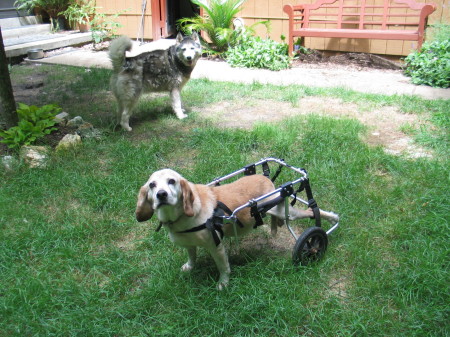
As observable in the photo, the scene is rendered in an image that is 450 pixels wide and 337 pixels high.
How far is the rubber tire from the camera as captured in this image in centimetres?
294

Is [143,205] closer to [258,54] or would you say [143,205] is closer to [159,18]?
[258,54]

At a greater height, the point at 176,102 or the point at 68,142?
the point at 176,102

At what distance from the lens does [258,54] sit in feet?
31.6

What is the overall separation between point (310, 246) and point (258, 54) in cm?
736

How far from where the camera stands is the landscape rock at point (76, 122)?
19.3ft

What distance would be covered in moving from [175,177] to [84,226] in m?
1.57

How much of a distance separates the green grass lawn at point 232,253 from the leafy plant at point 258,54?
14.5 ft

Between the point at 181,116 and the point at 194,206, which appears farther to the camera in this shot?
the point at 181,116

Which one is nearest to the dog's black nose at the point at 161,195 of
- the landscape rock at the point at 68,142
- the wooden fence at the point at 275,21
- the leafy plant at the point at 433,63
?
the landscape rock at the point at 68,142

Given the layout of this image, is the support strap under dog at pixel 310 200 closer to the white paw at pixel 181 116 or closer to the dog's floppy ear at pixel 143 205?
the dog's floppy ear at pixel 143 205

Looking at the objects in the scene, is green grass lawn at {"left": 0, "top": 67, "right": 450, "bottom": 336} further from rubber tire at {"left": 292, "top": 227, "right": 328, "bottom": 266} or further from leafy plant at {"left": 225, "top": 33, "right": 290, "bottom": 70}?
leafy plant at {"left": 225, "top": 33, "right": 290, "bottom": 70}

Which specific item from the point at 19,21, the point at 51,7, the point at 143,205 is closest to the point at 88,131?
the point at 143,205

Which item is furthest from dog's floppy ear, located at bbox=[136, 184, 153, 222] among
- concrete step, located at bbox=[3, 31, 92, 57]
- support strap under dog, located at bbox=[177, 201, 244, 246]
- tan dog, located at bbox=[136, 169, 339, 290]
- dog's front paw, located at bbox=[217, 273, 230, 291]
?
concrete step, located at bbox=[3, 31, 92, 57]

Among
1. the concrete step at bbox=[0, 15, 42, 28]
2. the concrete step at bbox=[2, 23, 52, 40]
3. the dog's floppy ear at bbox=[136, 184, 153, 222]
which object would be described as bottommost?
the dog's floppy ear at bbox=[136, 184, 153, 222]
